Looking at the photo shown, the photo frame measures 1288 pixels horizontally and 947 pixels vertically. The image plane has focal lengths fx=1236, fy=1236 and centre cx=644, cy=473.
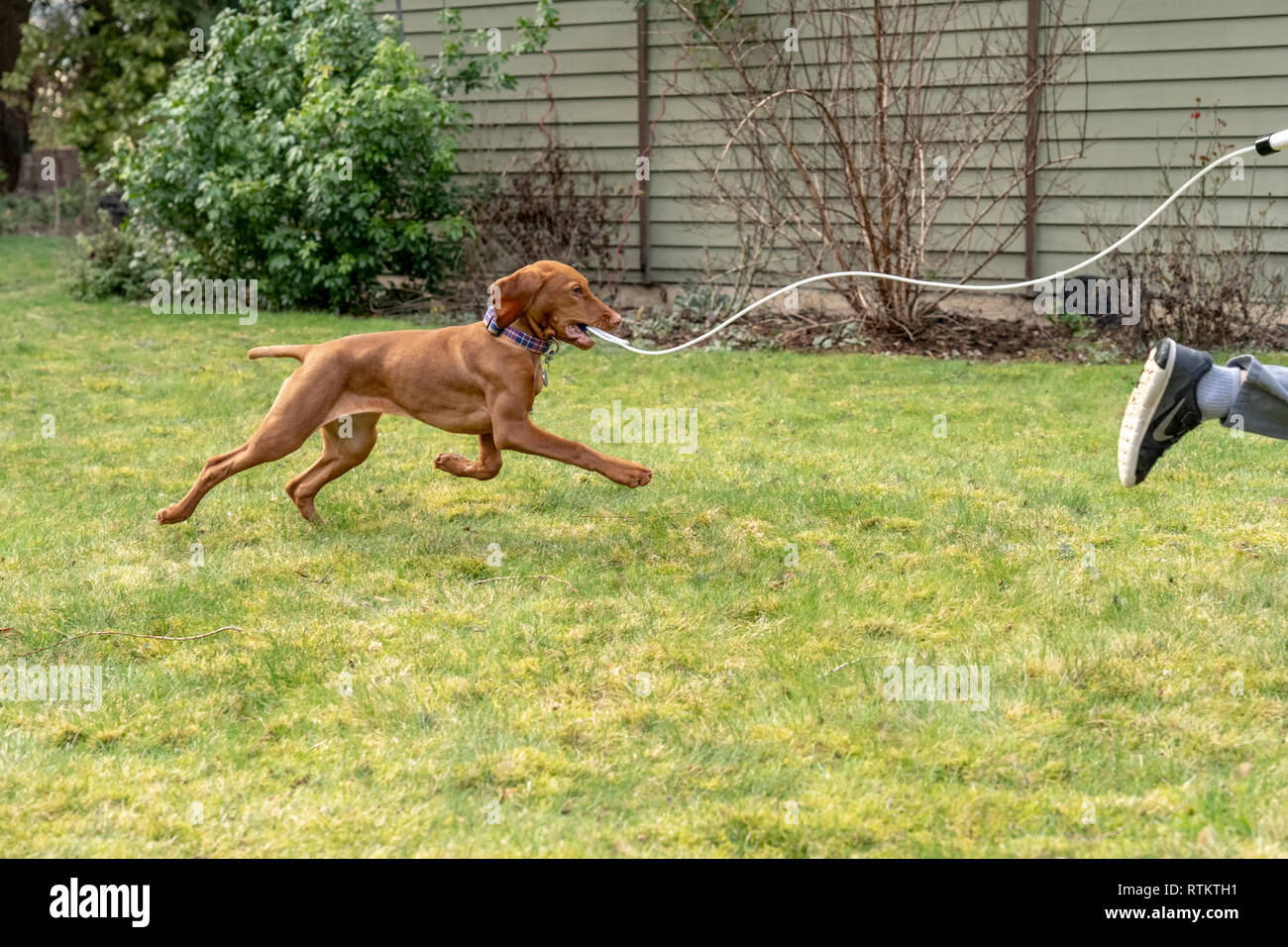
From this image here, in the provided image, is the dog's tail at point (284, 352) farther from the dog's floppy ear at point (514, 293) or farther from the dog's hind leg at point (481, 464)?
the dog's floppy ear at point (514, 293)

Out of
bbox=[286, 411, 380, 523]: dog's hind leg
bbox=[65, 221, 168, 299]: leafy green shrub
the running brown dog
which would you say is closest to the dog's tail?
the running brown dog

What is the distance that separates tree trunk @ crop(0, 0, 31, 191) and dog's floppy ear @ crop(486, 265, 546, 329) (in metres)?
19.6

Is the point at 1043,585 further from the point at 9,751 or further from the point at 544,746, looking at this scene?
the point at 9,751

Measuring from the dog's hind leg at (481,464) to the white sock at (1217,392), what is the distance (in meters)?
2.64

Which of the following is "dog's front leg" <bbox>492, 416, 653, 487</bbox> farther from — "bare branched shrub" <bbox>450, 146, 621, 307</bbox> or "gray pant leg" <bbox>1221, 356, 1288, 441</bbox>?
"bare branched shrub" <bbox>450, 146, 621, 307</bbox>

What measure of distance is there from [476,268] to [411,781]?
29.3 feet

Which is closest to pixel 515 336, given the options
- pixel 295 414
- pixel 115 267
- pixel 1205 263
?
pixel 295 414

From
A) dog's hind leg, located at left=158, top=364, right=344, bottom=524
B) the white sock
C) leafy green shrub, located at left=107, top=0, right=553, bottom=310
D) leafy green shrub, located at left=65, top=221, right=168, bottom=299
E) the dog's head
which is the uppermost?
leafy green shrub, located at left=107, top=0, right=553, bottom=310

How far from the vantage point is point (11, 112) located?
2189 cm

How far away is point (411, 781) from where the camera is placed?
2916mm

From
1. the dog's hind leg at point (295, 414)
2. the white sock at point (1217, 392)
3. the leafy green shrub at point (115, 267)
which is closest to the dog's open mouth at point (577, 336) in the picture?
the dog's hind leg at point (295, 414)

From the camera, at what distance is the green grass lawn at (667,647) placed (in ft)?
9.00

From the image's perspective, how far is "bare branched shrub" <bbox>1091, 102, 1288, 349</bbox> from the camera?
8633mm
